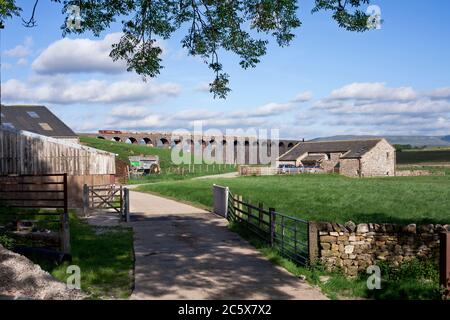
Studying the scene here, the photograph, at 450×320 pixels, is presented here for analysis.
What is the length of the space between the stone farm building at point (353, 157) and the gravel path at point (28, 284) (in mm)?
62427

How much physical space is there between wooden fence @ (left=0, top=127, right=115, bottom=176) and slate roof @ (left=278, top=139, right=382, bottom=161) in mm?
47317

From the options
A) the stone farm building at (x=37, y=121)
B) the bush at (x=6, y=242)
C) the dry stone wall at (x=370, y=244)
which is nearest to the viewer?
the dry stone wall at (x=370, y=244)

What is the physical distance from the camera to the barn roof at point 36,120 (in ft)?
175

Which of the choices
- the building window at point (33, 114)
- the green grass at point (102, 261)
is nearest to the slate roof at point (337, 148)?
the building window at point (33, 114)

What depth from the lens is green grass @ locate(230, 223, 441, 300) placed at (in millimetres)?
10977

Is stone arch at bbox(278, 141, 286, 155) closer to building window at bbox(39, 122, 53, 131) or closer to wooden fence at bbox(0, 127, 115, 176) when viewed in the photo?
building window at bbox(39, 122, 53, 131)

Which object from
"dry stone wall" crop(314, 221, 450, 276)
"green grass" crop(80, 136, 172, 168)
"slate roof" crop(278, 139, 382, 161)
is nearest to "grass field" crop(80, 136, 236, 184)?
"green grass" crop(80, 136, 172, 168)

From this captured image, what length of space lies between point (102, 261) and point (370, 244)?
704cm

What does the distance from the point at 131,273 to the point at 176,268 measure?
1086 mm

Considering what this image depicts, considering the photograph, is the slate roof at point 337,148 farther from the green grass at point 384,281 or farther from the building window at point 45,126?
the green grass at point 384,281

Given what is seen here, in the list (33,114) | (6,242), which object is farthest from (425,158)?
(6,242)

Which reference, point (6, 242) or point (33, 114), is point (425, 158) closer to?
point (33, 114)
